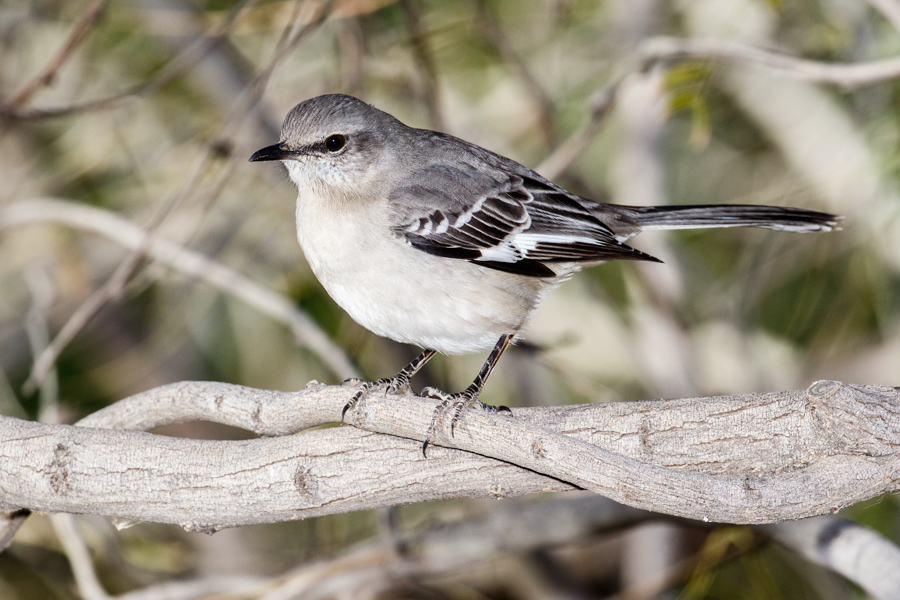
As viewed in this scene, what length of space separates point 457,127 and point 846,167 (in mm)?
2583

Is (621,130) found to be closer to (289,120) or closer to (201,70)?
(201,70)

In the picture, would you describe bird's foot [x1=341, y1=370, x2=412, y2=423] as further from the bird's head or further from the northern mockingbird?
the bird's head

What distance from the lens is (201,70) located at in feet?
16.6

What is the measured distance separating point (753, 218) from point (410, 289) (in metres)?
1.49

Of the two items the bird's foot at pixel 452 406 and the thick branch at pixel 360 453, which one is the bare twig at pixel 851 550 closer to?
the thick branch at pixel 360 453

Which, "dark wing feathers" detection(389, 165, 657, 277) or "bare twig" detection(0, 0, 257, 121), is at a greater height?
"bare twig" detection(0, 0, 257, 121)

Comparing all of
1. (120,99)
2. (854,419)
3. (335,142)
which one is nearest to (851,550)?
(854,419)

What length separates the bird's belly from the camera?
3.31 m

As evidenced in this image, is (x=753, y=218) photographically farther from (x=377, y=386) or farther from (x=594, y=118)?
(x=377, y=386)

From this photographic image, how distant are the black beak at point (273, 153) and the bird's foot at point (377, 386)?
94 cm

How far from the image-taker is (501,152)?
6219 millimetres

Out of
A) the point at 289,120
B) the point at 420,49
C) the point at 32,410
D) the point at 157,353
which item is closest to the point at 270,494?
the point at 289,120

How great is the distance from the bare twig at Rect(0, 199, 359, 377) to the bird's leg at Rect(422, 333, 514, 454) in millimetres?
1078

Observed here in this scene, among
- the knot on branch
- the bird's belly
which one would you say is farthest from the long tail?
the knot on branch
